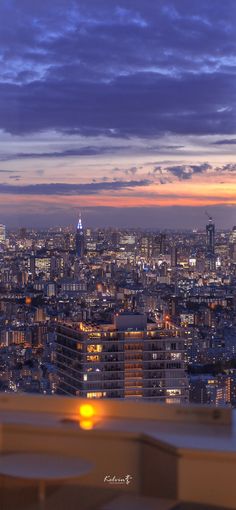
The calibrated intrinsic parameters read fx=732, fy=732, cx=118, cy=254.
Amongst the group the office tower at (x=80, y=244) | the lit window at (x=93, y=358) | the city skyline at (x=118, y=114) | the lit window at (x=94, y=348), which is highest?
the city skyline at (x=118, y=114)

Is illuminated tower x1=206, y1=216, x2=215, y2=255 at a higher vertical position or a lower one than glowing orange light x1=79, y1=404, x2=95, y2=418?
higher

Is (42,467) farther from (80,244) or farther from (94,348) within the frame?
(80,244)

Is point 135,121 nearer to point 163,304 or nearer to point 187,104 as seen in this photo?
point 187,104

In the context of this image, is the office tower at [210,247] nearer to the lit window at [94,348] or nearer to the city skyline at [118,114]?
the city skyline at [118,114]

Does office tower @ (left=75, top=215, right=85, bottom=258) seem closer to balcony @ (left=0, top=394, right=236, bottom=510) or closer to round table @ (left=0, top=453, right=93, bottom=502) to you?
balcony @ (left=0, top=394, right=236, bottom=510)

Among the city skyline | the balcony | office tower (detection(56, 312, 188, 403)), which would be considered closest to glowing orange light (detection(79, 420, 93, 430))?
the balcony

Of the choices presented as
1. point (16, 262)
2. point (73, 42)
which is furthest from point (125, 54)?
point (16, 262)

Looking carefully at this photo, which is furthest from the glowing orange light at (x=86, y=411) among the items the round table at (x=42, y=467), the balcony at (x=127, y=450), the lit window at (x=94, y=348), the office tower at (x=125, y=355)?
the lit window at (x=94, y=348)

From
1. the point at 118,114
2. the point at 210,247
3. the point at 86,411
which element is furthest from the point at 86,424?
the point at 118,114
